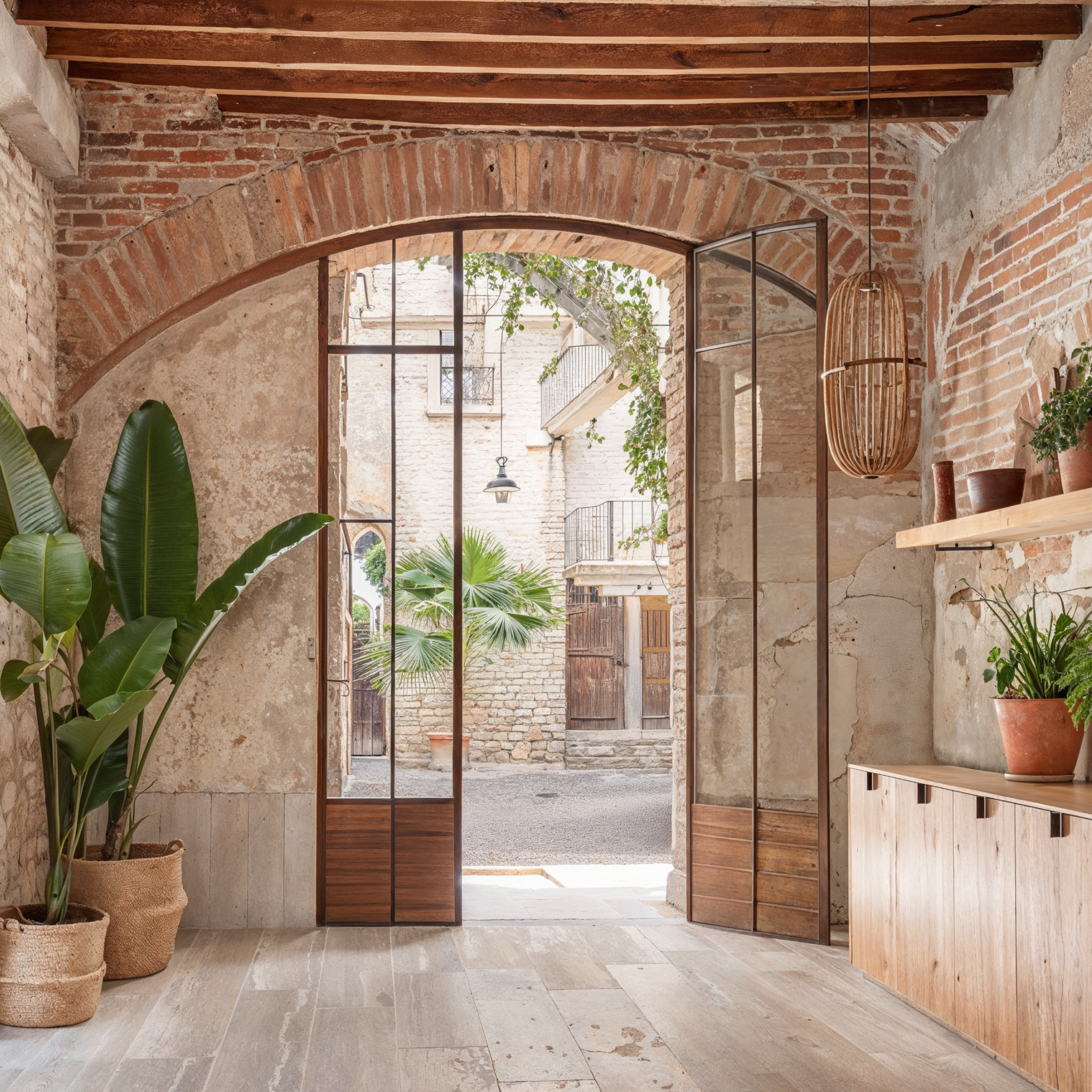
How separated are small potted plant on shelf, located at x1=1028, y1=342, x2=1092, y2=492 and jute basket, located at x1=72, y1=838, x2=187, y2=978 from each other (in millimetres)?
3387

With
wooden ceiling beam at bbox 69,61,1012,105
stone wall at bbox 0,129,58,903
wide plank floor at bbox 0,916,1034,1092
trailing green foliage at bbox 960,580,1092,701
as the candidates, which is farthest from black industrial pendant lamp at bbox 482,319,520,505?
trailing green foliage at bbox 960,580,1092,701

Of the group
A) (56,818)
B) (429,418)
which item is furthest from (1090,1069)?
(429,418)

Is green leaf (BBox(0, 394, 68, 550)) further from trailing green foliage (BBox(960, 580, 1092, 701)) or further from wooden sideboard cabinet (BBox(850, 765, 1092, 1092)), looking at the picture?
trailing green foliage (BBox(960, 580, 1092, 701))

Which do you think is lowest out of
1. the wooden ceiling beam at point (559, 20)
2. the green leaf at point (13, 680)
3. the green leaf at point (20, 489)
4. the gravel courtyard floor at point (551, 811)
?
the gravel courtyard floor at point (551, 811)

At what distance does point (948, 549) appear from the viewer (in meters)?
4.37

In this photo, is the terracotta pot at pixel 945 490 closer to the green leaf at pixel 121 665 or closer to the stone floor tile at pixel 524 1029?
the stone floor tile at pixel 524 1029

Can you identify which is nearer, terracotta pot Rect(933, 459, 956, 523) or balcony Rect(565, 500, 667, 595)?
terracotta pot Rect(933, 459, 956, 523)

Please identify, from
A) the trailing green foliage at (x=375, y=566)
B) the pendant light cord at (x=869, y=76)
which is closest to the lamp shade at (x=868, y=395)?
the pendant light cord at (x=869, y=76)

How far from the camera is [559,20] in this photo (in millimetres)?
3961

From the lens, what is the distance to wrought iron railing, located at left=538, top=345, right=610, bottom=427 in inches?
566

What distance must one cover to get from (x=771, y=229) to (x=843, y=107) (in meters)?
0.58

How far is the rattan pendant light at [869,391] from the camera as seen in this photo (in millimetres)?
3869

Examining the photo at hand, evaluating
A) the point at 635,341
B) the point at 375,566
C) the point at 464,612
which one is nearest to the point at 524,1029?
the point at 635,341

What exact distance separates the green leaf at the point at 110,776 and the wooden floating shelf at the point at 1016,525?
120 inches
